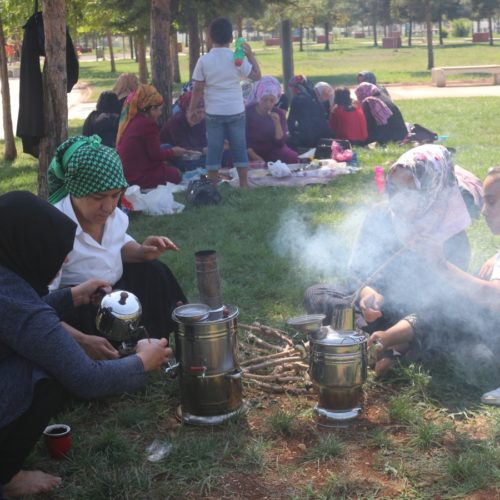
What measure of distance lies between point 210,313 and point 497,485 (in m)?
1.31

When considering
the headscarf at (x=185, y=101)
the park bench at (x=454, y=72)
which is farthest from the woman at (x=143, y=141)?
the park bench at (x=454, y=72)

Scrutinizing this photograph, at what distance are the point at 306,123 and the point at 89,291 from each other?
7.06m

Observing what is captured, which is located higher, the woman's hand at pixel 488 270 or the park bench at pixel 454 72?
the park bench at pixel 454 72

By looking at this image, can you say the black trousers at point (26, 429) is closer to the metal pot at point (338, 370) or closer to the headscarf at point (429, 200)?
the metal pot at point (338, 370)

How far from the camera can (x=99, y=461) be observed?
9.78 feet

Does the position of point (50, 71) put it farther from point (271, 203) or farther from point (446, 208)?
point (446, 208)

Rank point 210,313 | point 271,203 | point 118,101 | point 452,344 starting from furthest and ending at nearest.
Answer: point 118,101, point 271,203, point 452,344, point 210,313

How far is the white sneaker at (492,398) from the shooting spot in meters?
3.31

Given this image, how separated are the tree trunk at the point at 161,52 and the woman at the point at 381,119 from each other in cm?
283

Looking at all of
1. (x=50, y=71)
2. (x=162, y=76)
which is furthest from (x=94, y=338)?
(x=162, y=76)

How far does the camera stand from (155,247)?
12.0ft

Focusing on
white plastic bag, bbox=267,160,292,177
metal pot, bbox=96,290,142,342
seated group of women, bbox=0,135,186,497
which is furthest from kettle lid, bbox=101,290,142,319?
white plastic bag, bbox=267,160,292,177

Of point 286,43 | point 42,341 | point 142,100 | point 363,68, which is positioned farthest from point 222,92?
point 363,68

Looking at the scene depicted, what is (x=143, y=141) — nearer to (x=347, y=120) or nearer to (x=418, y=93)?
(x=347, y=120)
